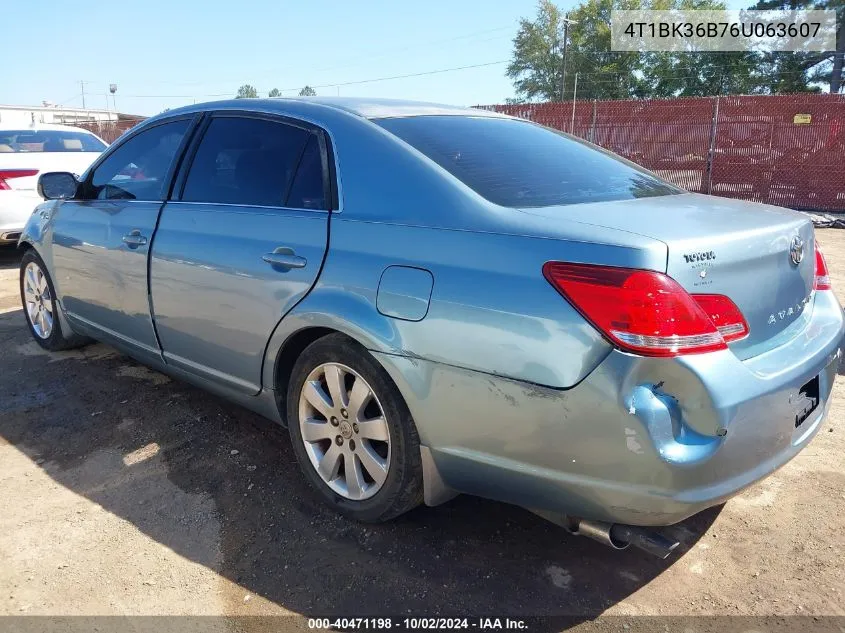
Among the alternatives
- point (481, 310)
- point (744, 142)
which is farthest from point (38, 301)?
point (744, 142)

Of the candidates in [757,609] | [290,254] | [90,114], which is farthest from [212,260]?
[90,114]

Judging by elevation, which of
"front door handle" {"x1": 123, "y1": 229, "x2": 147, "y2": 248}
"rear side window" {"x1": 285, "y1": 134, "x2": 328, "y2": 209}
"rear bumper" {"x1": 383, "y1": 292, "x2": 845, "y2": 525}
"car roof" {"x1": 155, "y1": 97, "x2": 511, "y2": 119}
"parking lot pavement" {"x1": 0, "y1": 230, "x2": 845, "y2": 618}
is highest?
"car roof" {"x1": 155, "y1": 97, "x2": 511, "y2": 119}

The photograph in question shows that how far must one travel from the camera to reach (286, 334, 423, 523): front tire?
2402 mm

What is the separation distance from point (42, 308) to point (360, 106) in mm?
3115

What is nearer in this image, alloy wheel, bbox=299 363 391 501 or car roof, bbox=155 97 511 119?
alloy wheel, bbox=299 363 391 501

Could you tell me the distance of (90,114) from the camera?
37.8 metres

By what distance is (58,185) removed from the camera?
Result: 4.23 meters

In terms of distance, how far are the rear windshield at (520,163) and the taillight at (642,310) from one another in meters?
0.48

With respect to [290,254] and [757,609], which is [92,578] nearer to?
[290,254]

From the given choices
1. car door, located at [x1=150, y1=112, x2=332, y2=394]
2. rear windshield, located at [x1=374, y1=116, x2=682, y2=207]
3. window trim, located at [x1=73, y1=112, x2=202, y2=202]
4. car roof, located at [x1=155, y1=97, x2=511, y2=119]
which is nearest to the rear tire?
window trim, located at [x1=73, y1=112, x2=202, y2=202]

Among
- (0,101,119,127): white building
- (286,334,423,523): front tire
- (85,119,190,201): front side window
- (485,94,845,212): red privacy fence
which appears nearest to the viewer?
(286,334,423,523): front tire

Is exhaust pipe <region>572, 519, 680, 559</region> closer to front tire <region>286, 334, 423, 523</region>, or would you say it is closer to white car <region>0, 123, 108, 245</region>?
front tire <region>286, 334, 423, 523</region>

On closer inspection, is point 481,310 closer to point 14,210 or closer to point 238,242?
point 238,242

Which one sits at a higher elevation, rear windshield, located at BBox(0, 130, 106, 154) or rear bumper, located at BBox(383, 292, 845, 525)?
rear windshield, located at BBox(0, 130, 106, 154)
